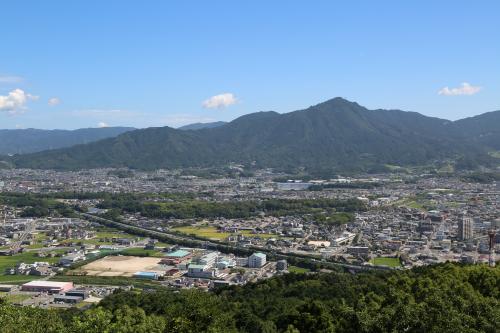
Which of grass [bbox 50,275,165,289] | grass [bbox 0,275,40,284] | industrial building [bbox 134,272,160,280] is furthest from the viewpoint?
industrial building [bbox 134,272,160,280]

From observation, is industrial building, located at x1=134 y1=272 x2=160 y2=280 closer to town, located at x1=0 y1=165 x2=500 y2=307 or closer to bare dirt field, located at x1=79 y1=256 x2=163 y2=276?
town, located at x1=0 y1=165 x2=500 y2=307

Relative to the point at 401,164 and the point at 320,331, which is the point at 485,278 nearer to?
the point at 320,331

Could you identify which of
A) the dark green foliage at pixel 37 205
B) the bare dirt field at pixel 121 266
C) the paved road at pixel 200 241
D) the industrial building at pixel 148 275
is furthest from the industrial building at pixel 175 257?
the dark green foliage at pixel 37 205

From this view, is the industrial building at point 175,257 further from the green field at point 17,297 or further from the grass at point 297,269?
the green field at point 17,297

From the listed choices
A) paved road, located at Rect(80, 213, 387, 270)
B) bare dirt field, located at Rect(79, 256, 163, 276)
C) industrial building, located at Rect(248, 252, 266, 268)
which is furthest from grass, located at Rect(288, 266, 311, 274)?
bare dirt field, located at Rect(79, 256, 163, 276)

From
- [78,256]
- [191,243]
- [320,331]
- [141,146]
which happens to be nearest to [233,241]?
[191,243]

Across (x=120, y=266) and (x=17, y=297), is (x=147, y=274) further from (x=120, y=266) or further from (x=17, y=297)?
(x=17, y=297)
